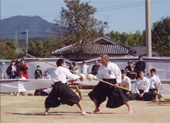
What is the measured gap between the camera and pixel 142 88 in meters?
13.6

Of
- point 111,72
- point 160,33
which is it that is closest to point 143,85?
point 111,72

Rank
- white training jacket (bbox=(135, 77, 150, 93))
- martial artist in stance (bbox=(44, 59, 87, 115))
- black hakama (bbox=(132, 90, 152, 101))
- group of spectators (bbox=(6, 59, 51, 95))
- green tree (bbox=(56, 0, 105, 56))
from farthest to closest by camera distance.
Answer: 1. green tree (bbox=(56, 0, 105, 56))
2. group of spectators (bbox=(6, 59, 51, 95))
3. white training jacket (bbox=(135, 77, 150, 93))
4. black hakama (bbox=(132, 90, 152, 101))
5. martial artist in stance (bbox=(44, 59, 87, 115))

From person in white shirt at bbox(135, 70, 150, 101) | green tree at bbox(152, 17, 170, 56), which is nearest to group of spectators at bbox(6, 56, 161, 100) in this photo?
person in white shirt at bbox(135, 70, 150, 101)

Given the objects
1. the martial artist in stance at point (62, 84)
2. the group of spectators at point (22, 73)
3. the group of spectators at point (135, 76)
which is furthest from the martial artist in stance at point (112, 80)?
the group of spectators at point (22, 73)

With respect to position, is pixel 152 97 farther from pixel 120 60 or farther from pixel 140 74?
pixel 120 60

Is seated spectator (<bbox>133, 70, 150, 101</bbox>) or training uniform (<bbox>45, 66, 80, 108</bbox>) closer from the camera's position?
training uniform (<bbox>45, 66, 80, 108</bbox>)

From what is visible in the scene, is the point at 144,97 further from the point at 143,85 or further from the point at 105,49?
the point at 105,49

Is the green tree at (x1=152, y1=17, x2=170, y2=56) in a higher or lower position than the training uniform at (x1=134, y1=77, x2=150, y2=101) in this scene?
higher

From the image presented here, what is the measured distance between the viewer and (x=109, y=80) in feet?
30.0

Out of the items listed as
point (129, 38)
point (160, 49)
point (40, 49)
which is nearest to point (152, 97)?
point (160, 49)

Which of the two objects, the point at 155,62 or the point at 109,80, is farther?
the point at 155,62

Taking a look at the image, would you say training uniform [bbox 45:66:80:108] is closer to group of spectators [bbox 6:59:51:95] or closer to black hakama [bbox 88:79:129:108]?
black hakama [bbox 88:79:129:108]

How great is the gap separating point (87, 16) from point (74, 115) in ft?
84.9

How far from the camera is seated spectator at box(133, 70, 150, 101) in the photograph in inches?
526
